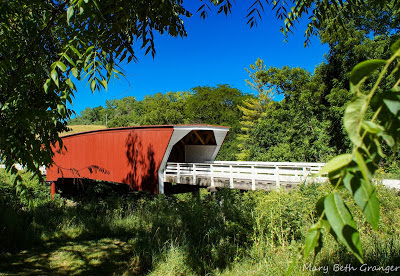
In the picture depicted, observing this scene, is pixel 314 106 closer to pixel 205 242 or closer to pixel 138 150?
pixel 138 150

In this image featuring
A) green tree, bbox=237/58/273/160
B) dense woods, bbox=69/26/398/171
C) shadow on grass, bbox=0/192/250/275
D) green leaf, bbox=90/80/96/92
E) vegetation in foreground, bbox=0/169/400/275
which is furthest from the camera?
green tree, bbox=237/58/273/160

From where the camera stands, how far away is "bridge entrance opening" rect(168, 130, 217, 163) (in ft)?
52.7

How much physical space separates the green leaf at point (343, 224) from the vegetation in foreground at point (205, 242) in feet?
11.7

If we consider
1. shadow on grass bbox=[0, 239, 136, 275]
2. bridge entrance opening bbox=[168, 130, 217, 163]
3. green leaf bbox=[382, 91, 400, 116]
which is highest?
bridge entrance opening bbox=[168, 130, 217, 163]

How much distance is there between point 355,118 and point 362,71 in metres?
0.09

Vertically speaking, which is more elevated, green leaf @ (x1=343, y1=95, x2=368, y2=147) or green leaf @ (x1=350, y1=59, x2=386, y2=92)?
green leaf @ (x1=350, y1=59, x2=386, y2=92)

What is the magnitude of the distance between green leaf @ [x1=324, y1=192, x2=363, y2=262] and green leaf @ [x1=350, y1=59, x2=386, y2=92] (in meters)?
0.19

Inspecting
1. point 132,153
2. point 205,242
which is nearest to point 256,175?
point 205,242

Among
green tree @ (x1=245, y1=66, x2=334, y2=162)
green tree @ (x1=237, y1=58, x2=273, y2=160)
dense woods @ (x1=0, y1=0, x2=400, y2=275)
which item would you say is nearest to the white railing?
dense woods @ (x1=0, y1=0, x2=400, y2=275)

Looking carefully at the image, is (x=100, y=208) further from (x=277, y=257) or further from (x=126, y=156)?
(x=277, y=257)

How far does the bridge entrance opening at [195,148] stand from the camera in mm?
16062

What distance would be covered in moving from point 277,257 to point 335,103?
15066 millimetres

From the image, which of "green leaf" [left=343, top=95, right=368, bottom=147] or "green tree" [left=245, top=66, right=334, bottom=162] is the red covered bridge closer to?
"green tree" [left=245, top=66, right=334, bottom=162]

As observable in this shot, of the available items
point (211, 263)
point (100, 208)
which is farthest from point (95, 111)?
point (211, 263)
